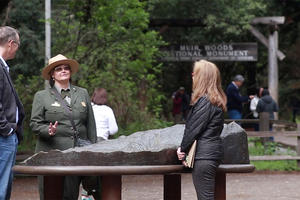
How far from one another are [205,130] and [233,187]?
6.70 m

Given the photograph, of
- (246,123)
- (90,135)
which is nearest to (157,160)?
(90,135)

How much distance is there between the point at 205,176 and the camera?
5699 millimetres

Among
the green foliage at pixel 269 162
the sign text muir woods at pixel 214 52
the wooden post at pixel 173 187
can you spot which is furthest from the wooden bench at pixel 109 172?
the sign text muir woods at pixel 214 52

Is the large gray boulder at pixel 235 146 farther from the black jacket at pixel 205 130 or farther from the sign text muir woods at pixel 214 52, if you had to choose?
the sign text muir woods at pixel 214 52

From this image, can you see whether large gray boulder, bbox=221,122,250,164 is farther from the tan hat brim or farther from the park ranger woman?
the tan hat brim

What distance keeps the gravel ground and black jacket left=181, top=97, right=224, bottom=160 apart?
4.95 metres

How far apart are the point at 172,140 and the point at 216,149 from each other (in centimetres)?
56

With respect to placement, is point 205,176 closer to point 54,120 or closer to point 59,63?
point 54,120

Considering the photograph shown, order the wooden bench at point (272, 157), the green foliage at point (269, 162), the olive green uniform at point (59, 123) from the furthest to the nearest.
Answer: the green foliage at point (269, 162) → the wooden bench at point (272, 157) → the olive green uniform at point (59, 123)

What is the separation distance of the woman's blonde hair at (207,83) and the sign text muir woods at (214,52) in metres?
15.4

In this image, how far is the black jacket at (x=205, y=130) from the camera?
5699 millimetres

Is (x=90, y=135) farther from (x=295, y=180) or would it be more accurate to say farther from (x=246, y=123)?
(x=246, y=123)

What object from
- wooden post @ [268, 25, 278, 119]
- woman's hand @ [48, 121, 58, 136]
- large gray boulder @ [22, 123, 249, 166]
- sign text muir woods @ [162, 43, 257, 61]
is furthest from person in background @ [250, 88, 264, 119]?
large gray boulder @ [22, 123, 249, 166]

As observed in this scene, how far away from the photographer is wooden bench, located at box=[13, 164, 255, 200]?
535 centimetres
